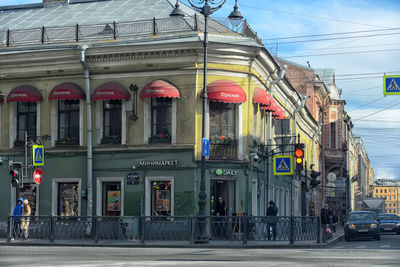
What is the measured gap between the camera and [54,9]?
126 ft

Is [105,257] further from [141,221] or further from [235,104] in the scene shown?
[235,104]

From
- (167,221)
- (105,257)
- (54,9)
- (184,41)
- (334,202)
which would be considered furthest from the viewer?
(334,202)

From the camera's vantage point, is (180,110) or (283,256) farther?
(180,110)

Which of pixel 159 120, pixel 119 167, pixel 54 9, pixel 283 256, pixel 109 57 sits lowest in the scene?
pixel 283 256

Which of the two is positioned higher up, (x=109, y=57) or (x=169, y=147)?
(x=109, y=57)

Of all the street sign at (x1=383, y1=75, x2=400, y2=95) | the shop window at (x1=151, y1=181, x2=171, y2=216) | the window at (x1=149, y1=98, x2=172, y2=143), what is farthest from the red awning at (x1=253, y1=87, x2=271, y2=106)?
the street sign at (x1=383, y1=75, x2=400, y2=95)

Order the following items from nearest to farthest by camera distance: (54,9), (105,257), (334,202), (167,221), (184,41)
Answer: (105,257), (167,221), (184,41), (54,9), (334,202)

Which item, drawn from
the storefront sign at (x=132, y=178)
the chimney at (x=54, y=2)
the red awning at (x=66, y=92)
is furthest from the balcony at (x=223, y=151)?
the chimney at (x=54, y=2)

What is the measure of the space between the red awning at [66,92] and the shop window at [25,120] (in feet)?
6.69

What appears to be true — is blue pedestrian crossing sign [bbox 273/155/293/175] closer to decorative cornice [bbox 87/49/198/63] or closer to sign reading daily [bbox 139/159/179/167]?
sign reading daily [bbox 139/159/179/167]

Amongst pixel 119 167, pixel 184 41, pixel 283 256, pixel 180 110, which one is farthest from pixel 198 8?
pixel 283 256

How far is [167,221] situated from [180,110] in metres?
5.84

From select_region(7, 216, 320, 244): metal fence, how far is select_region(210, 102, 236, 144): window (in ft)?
15.8

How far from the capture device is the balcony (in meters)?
30.3
